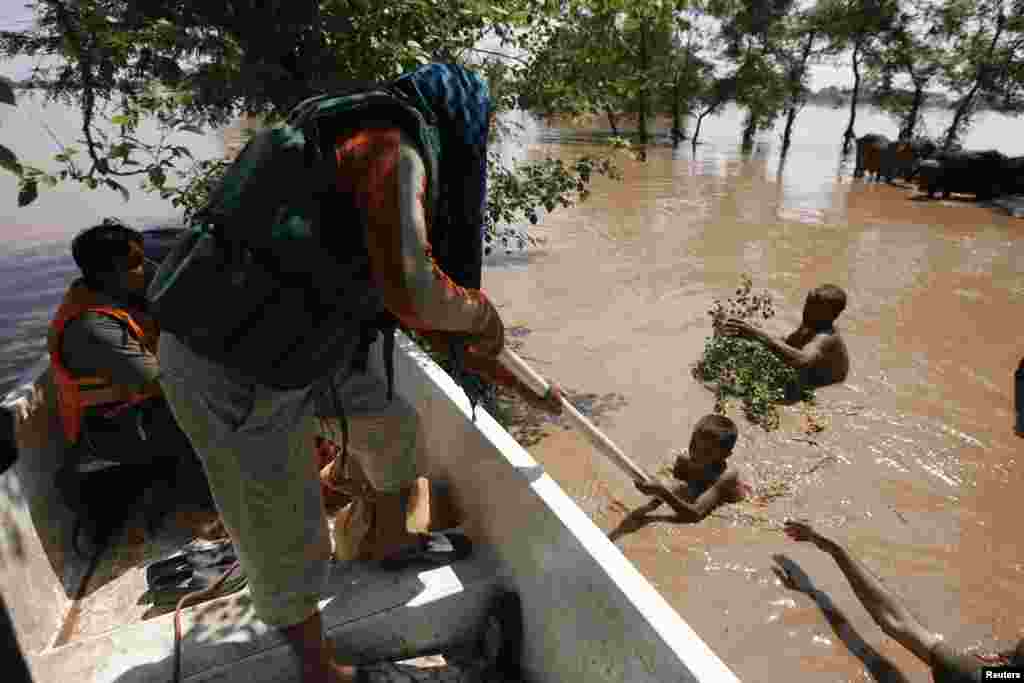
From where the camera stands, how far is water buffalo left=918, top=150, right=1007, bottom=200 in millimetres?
17484

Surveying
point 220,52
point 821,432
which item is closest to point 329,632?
point 220,52

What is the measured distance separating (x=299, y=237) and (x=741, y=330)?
4617mm

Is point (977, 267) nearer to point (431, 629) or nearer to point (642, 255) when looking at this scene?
point (642, 255)

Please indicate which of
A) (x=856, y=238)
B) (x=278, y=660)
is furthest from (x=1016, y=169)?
(x=278, y=660)

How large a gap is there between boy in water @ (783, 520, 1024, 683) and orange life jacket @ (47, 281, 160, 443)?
10.6 feet

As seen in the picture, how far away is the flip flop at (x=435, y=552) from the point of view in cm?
227

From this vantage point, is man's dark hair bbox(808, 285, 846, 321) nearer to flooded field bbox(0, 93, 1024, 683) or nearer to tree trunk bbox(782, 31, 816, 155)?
flooded field bbox(0, 93, 1024, 683)

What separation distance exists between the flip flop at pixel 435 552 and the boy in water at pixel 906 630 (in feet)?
5.86

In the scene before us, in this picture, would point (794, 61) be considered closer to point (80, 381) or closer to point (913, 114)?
point (913, 114)

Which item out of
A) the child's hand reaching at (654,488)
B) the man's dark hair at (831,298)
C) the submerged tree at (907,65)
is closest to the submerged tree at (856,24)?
the submerged tree at (907,65)

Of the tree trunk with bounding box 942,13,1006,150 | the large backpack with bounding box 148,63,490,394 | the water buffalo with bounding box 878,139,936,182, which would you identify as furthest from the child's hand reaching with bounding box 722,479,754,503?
the tree trunk with bounding box 942,13,1006,150

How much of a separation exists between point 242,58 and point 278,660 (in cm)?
326

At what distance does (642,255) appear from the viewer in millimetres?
10836

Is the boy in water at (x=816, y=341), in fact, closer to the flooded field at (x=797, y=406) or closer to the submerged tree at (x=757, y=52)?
the flooded field at (x=797, y=406)
